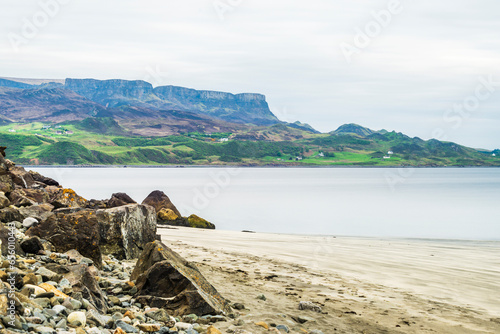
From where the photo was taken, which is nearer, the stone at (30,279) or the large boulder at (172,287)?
the stone at (30,279)

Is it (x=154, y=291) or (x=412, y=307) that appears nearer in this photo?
(x=154, y=291)

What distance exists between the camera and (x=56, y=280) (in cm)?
858

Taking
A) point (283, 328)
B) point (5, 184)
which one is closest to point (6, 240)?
point (283, 328)

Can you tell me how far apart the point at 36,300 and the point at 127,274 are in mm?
4562

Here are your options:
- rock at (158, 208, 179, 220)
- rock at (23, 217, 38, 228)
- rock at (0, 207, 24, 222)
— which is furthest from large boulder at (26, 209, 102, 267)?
rock at (158, 208, 179, 220)

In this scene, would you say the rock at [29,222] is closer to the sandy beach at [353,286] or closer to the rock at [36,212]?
the rock at [36,212]

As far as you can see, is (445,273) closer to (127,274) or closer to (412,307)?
(412,307)

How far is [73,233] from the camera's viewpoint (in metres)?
11.9

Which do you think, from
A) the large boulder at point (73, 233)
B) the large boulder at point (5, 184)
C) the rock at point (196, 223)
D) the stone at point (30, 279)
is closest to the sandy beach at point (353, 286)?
the large boulder at point (73, 233)

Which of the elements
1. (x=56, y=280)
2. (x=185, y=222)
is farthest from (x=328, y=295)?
(x=185, y=222)

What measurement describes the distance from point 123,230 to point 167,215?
50.9 ft

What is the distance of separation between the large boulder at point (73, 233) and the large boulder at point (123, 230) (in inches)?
46.5

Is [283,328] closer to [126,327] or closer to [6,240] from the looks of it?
[126,327]

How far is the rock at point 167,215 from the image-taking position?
29.6 m
